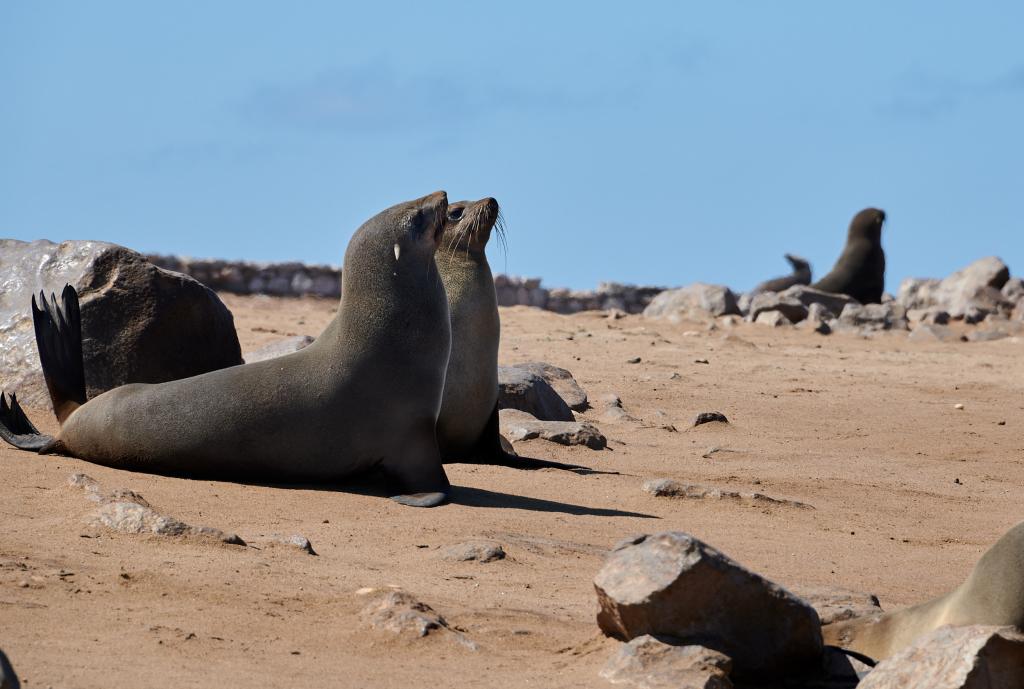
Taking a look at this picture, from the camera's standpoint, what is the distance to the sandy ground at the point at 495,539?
3.86 meters

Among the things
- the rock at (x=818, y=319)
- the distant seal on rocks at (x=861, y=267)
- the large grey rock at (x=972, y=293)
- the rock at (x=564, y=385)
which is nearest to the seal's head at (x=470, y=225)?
the rock at (x=564, y=385)

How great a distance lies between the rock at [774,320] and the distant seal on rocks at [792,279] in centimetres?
610

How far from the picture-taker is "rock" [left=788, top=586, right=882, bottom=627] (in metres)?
4.45

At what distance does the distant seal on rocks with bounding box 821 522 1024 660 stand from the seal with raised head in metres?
2.29

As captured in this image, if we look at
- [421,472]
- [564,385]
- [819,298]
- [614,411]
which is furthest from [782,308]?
[421,472]

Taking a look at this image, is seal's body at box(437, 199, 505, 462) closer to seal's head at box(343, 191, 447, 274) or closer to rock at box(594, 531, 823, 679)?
seal's head at box(343, 191, 447, 274)

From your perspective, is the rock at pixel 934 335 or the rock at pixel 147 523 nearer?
the rock at pixel 147 523

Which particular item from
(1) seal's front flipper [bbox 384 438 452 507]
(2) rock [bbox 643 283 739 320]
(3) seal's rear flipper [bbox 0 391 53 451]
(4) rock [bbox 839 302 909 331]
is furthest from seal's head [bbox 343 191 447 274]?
(2) rock [bbox 643 283 739 320]

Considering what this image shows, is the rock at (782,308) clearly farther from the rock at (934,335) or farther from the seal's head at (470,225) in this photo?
the seal's head at (470,225)

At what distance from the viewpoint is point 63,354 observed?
6.98 metres

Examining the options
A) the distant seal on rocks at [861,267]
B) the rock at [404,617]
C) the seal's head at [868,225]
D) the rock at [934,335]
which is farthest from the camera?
the seal's head at [868,225]

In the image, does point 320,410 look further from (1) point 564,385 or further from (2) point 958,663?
(1) point 564,385

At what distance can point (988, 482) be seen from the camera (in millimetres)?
8156

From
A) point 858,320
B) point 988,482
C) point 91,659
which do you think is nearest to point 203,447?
point 91,659
